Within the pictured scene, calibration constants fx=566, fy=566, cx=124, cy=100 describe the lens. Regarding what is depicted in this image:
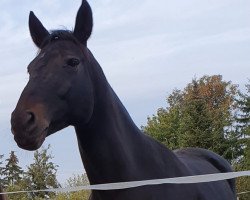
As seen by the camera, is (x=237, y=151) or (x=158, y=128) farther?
(x=158, y=128)

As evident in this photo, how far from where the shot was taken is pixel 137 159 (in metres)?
3.96

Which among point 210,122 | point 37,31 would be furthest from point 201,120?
point 37,31

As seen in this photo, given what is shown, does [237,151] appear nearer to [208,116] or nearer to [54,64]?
[208,116]

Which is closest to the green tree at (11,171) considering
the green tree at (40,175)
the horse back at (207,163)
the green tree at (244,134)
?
the green tree at (40,175)

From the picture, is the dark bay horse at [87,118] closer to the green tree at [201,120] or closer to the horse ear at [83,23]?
the horse ear at [83,23]

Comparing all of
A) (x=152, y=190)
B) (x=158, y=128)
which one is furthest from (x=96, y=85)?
(x=158, y=128)

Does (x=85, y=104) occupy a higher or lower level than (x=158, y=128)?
lower

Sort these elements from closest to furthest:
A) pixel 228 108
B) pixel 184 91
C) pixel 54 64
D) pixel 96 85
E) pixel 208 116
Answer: pixel 54 64 → pixel 96 85 → pixel 208 116 → pixel 228 108 → pixel 184 91

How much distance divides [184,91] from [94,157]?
47332 millimetres

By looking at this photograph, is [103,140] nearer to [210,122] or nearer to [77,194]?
[77,194]

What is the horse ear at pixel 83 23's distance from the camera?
388 centimetres

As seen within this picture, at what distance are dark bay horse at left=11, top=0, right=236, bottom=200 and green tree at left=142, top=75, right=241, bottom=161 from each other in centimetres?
2809

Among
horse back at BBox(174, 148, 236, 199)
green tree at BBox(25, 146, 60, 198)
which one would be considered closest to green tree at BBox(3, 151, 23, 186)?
green tree at BBox(25, 146, 60, 198)

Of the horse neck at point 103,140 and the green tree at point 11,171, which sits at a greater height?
the green tree at point 11,171
